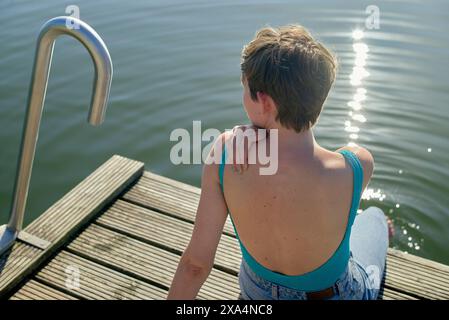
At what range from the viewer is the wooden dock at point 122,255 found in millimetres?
2545

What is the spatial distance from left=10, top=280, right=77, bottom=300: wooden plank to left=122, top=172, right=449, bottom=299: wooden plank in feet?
2.22

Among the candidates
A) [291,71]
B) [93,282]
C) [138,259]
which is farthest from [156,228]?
[291,71]

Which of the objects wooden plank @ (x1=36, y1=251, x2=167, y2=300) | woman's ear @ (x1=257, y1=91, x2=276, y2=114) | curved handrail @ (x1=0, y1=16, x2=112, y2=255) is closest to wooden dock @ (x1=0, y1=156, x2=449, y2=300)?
wooden plank @ (x1=36, y1=251, x2=167, y2=300)

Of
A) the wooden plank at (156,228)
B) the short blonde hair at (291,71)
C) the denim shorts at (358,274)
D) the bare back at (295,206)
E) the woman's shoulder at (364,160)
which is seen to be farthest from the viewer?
the wooden plank at (156,228)

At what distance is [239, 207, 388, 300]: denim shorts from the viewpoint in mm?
1908

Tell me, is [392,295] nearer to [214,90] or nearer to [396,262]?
[396,262]

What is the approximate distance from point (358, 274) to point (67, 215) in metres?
1.72

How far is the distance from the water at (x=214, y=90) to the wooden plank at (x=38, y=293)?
1.47 meters

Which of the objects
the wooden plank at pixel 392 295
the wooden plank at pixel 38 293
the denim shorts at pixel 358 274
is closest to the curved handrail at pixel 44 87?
the wooden plank at pixel 38 293

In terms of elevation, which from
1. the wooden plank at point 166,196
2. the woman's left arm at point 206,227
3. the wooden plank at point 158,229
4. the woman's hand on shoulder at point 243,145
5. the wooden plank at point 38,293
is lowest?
the wooden plank at point 38,293

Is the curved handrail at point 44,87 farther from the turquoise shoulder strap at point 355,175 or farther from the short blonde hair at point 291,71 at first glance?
the turquoise shoulder strap at point 355,175

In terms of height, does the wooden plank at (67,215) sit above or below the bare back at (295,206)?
below

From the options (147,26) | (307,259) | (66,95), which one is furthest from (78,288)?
(147,26)
